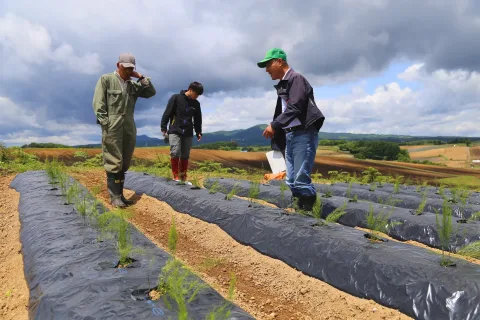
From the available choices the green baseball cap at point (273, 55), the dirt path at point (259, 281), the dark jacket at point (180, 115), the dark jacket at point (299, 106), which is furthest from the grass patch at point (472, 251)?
the dark jacket at point (180, 115)

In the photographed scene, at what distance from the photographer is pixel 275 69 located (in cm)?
352

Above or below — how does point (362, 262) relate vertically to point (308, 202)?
below

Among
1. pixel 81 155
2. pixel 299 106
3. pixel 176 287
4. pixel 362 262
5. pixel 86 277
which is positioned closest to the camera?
pixel 176 287

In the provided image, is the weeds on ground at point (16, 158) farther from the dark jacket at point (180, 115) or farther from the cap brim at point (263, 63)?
the cap brim at point (263, 63)

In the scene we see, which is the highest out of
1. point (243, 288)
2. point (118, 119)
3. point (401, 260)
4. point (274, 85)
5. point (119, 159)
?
point (274, 85)

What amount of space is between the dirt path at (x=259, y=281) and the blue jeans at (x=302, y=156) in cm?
87

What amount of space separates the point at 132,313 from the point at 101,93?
3.35 m

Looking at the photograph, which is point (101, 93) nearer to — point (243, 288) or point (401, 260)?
point (243, 288)

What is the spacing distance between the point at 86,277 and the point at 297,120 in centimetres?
236

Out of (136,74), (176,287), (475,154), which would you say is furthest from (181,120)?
(475,154)

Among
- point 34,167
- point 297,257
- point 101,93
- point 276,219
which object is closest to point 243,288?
Result: point 297,257

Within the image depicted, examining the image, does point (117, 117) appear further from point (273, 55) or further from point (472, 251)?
point (472, 251)

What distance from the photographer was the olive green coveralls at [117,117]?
429 cm

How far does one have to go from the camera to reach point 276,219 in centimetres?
347
